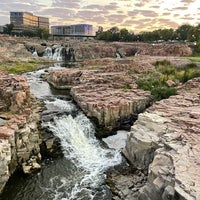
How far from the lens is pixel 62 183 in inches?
686

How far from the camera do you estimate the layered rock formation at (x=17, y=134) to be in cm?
1650

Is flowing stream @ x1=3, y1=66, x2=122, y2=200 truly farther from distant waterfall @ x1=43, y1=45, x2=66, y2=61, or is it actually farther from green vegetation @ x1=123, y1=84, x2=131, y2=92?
distant waterfall @ x1=43, y1=45, x2=66, y2=61

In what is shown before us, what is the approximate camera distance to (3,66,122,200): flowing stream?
16.5 meters

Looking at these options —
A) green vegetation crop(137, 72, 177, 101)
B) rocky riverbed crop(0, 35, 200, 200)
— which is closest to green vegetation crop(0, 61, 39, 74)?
rocky riverbed crop(0, 35, 200, 200)

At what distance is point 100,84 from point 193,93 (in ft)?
33.4

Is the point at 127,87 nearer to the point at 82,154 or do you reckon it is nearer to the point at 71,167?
the point at 82,154

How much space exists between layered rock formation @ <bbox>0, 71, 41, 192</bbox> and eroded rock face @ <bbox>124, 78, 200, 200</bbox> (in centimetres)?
667

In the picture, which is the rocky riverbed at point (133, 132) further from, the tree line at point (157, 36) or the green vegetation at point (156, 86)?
the tree line at point (157, 36)

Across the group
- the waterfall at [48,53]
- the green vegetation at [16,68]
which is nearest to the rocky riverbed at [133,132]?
the green vegetation at [16,68]

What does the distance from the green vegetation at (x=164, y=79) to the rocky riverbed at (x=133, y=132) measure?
1.00 meters

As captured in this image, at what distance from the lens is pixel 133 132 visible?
19578mm

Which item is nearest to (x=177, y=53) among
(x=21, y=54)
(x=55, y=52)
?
(x=55, y=52)

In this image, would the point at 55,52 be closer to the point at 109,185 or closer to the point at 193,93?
the point at 193,93

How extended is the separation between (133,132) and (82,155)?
4.27 m
